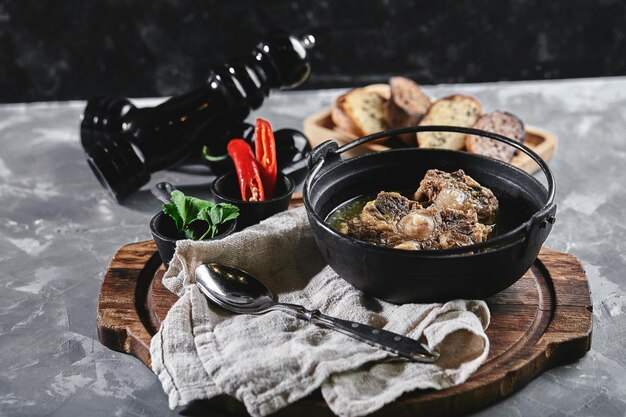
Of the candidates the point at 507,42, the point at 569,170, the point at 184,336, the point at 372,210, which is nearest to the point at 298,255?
the point at 372,210

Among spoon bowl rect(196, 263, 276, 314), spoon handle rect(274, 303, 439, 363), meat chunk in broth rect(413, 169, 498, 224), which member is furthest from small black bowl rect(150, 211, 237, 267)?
meat chunk in broth rect(413, 169, 498, 224)

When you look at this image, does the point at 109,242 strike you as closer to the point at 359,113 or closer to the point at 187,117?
the point at 187,117

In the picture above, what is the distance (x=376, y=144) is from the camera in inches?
140

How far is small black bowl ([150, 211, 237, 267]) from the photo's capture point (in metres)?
2.46

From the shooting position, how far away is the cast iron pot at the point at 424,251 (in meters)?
2.06

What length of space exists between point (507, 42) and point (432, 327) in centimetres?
304

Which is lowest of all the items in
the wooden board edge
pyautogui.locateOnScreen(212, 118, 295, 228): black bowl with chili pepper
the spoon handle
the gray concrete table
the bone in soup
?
the gray concrete table

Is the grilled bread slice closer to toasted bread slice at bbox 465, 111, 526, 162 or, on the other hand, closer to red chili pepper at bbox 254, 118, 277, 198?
toasted bread slice at bbox 465, 111, 526, 162

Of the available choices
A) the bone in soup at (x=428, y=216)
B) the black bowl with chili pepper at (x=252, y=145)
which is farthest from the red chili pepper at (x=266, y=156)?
the bone in soup at (x=428, y=216)

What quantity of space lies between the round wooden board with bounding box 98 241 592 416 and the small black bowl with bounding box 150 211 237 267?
111 millimetres

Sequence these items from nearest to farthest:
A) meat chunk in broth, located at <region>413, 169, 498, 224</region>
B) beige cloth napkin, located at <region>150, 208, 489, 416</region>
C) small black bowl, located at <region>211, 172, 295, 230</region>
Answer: beige cloth napkin, located at <region>150, 208, 489, 416</region>, meat chunk in broth, located at <region>413, 169, 498, 224</region>, small black bowl, located at <region>211, 172, 295, 230</region>

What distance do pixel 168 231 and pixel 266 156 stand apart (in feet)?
1.86

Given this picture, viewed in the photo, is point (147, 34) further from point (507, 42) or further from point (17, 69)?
point (507, 42)

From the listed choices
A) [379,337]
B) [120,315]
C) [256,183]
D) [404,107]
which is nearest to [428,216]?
[379,337]
